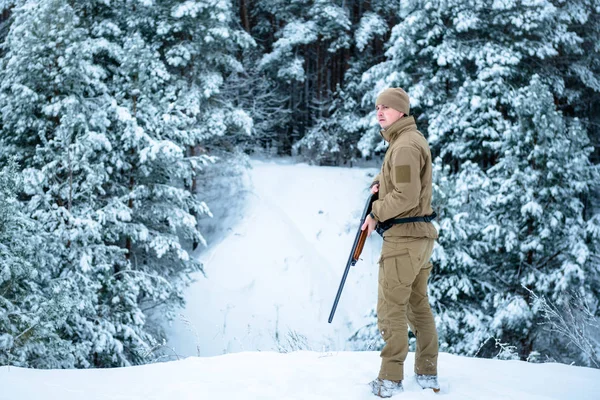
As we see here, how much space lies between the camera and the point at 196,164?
1210cm

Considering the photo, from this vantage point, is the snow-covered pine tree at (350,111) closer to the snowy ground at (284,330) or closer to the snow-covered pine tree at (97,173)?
the snowy ground at (284,330)

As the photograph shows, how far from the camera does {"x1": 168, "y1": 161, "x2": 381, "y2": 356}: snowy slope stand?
492 inches

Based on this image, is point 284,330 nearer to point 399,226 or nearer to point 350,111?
point 350,111

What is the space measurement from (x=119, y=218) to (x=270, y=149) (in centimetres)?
1075

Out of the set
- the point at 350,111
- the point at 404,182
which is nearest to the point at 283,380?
the point at 404,182

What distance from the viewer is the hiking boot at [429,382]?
3.62 meters

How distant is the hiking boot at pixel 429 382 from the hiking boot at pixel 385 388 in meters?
0.19

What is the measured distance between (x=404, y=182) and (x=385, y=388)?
1292 millimetres

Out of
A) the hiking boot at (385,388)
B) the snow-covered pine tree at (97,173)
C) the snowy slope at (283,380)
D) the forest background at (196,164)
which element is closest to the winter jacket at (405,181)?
the hiking boot at (385,388)

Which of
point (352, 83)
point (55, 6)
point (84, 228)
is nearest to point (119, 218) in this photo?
point (84, 228)

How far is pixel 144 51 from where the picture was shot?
1177 centimetres

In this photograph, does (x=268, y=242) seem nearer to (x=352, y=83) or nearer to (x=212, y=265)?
(x=212, y=265)

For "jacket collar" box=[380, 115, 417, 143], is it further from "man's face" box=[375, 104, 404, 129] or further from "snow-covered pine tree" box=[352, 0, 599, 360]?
"snow-covered pine tree" box=[352, 0, 599, 360]

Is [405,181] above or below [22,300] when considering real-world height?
above
